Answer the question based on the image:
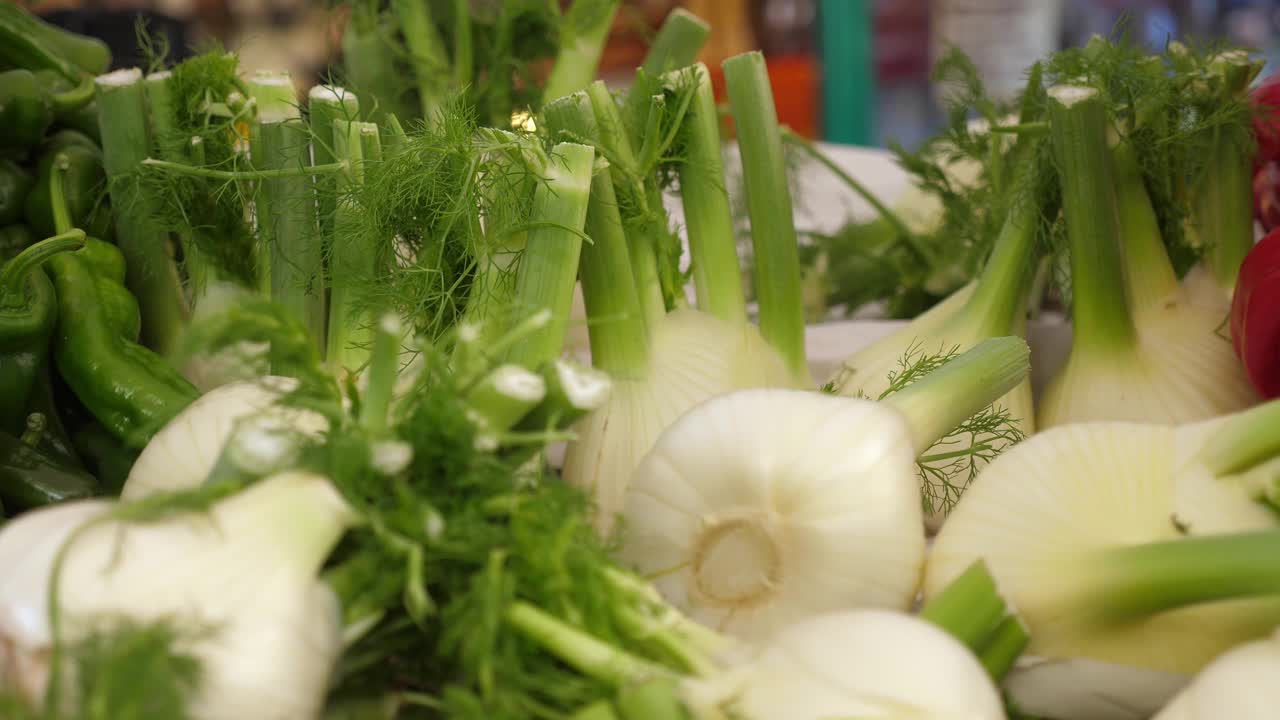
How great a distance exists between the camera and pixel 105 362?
1.13 metres

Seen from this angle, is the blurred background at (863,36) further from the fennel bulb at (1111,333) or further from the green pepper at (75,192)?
the fennel bulb at (1111,333)

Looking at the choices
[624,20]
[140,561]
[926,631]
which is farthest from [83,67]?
[624,20]

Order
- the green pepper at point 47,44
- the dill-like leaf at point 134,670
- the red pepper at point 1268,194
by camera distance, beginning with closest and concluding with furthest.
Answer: the dill-like leaf at point 134,670
the green pepper at point 47,44
the red pepper at point 1268,194

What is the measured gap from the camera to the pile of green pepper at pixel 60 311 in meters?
1.07

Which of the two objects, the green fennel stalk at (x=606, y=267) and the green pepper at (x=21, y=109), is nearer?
the green fennel stalk at (x=606, y=267)

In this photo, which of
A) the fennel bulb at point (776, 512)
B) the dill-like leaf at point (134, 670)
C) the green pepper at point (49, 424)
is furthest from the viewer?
the green pepper at point (49, 424)

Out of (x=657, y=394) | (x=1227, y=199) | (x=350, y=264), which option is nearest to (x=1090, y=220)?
(x=1227, y=199)

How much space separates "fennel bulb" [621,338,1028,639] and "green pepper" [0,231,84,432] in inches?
24.1

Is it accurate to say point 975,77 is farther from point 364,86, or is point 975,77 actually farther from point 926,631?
point 926,631

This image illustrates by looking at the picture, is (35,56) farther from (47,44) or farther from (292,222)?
(292,222)

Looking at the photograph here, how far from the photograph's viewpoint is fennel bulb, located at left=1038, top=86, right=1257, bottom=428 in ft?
3.84

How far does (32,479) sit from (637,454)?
583 mm

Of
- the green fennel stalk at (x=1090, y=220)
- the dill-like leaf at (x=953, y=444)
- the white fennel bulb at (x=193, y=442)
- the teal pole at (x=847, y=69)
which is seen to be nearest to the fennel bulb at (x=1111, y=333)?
the green fennel stalk at (x=1090, y=220)

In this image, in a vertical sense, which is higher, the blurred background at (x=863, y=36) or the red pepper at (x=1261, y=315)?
the blurred background at (x=863, y=36)
